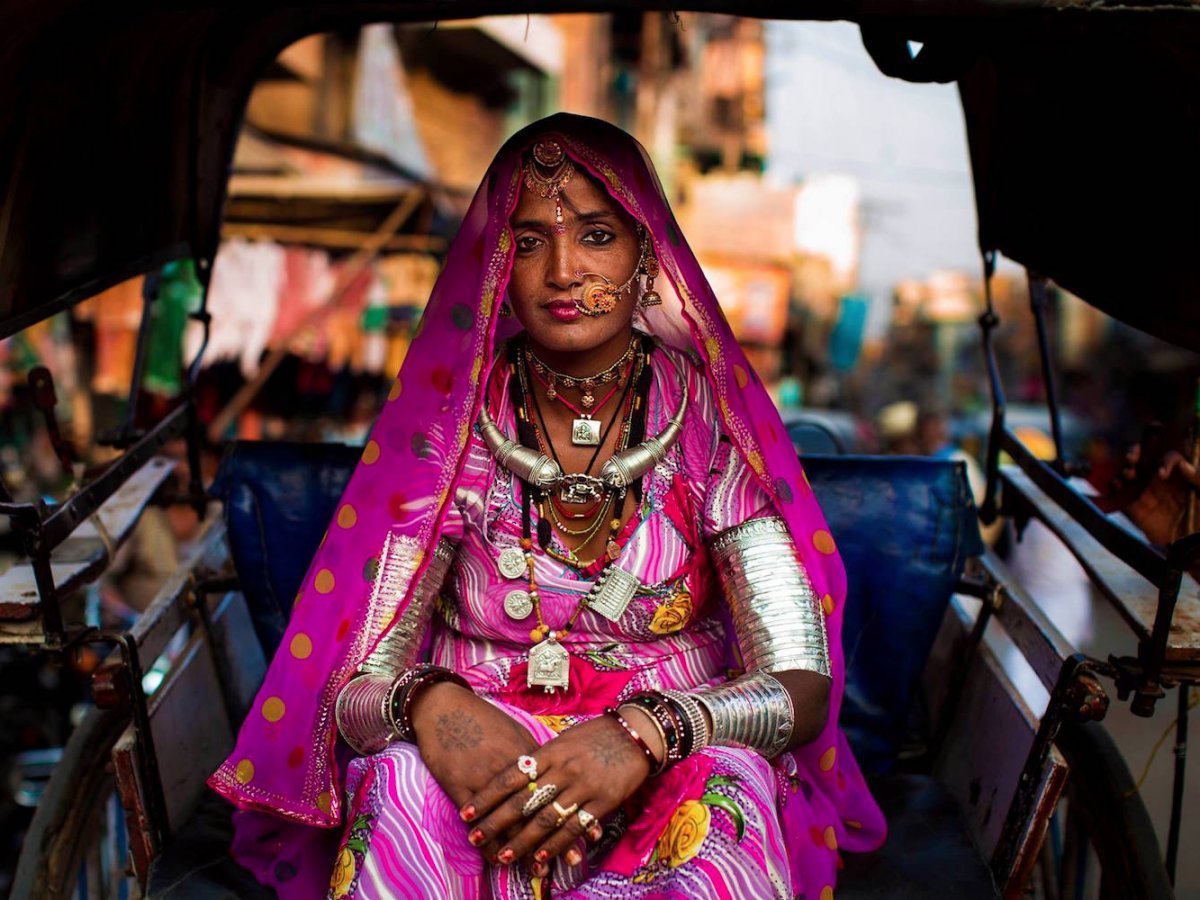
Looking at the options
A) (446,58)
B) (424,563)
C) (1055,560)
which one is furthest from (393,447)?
(446,58)

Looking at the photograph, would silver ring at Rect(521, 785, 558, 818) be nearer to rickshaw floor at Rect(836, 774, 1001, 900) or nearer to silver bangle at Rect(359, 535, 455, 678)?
silver bangle at Rect(359, 535, 455, 678)

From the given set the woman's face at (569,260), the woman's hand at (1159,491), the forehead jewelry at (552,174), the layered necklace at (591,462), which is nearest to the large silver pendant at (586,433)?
the layered necklace at (591,462)

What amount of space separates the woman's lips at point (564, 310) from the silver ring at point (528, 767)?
2.73ft

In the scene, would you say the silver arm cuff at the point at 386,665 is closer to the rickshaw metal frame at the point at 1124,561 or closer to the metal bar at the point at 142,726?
the metal bar at the point at 142,726

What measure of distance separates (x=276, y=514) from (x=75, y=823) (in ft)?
2.81

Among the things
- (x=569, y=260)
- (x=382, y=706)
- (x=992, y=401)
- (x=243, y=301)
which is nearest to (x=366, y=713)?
(x=382, y=706)

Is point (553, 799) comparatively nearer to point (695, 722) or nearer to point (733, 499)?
point (695, 722)

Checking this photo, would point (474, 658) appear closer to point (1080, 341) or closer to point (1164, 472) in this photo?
point (1164, 472)

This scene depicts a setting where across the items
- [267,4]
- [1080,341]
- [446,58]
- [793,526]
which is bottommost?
[1080,341]

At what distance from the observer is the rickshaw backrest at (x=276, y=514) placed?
280 centimetres

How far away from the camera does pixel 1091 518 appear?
233cm

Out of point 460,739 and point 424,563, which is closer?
point 460,739

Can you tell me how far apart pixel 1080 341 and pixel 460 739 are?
82.8 feet

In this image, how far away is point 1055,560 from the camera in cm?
411
